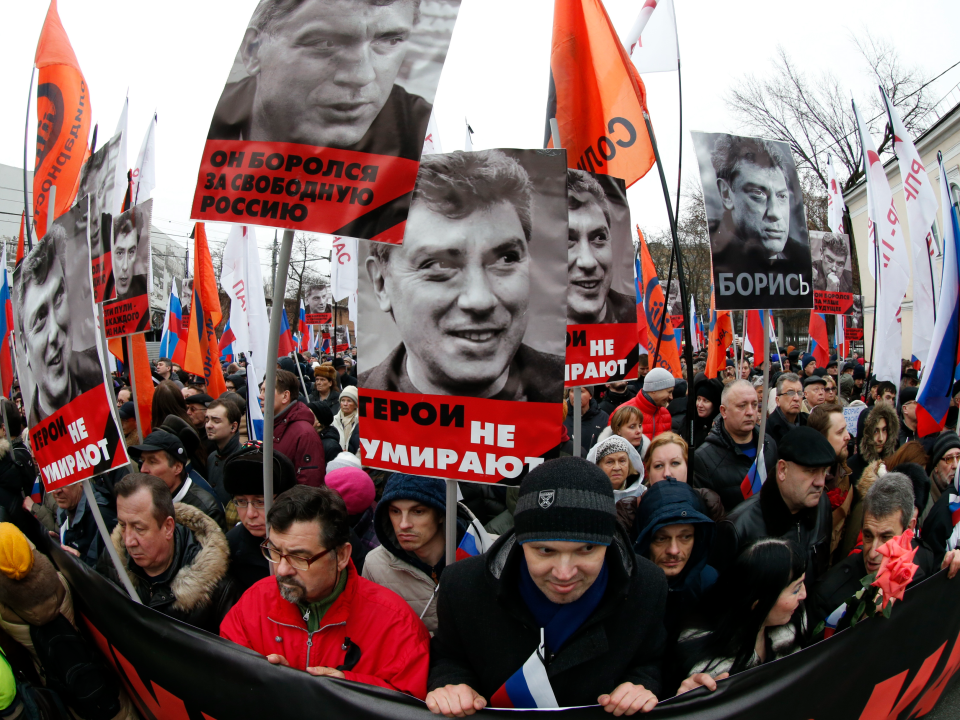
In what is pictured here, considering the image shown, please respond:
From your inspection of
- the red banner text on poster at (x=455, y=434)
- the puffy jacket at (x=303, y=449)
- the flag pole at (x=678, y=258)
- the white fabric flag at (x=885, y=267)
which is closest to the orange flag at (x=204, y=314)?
the puffy jacket at (x=303, y=449)

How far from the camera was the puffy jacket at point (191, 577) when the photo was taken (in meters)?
2.57

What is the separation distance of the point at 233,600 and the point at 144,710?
0.48 metres

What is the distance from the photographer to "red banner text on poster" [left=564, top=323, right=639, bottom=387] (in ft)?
10.8

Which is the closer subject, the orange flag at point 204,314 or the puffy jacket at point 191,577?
the puffy jacket at point 191,577

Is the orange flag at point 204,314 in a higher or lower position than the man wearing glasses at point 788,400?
higher

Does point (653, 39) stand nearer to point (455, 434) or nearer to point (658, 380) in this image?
point (658, 380)

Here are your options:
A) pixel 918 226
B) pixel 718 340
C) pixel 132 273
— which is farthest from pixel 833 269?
pixel 132 273

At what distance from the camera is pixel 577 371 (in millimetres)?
3303

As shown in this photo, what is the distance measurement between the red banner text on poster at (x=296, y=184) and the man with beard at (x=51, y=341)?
1043 mm

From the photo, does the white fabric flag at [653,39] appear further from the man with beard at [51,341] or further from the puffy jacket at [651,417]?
the man with beard at [51,341]

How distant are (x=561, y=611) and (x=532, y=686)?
232mm

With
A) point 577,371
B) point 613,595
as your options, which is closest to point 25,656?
point 613,595

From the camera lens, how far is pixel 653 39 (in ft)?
15.3

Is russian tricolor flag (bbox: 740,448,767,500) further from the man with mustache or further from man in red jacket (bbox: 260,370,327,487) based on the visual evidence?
man in red jacket (bbox: 260,370,327,487)
